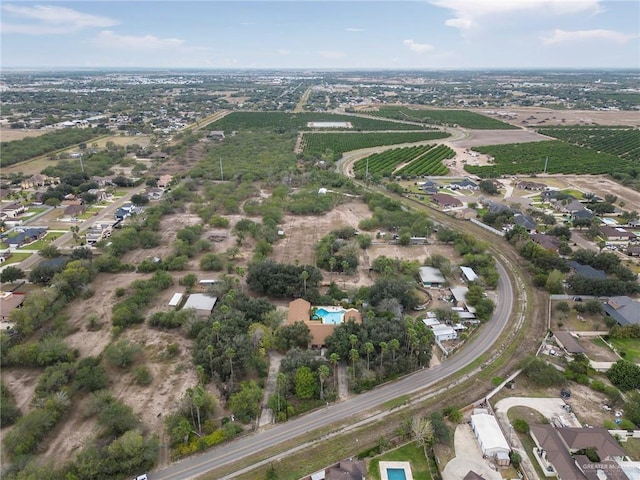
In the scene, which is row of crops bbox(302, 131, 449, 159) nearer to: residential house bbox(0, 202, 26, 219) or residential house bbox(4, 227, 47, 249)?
residential house bbox(0, 202, 26, 219)

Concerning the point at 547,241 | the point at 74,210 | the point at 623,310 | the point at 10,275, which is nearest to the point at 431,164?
the point at 547,241

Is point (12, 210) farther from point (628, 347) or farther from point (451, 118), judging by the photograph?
point (451, 118)

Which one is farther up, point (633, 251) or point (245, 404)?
point (633, 251)

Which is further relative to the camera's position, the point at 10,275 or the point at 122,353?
the point at 10,275

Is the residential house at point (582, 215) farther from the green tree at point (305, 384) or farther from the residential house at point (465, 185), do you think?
the green tree at point (305, 384)

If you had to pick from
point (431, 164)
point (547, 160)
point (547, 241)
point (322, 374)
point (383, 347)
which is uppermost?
point (547, 160)

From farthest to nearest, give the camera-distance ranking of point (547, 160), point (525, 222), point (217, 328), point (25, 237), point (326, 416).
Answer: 1. point (547, 160)
2. point (525, 222)
3. point (25, 237)
4. point (217, 328)
5. point (326, 416)

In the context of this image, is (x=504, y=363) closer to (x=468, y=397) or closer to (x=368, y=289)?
(x=468, y=397)

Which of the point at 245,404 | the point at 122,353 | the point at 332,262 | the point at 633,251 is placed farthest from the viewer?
the point at 633,251
